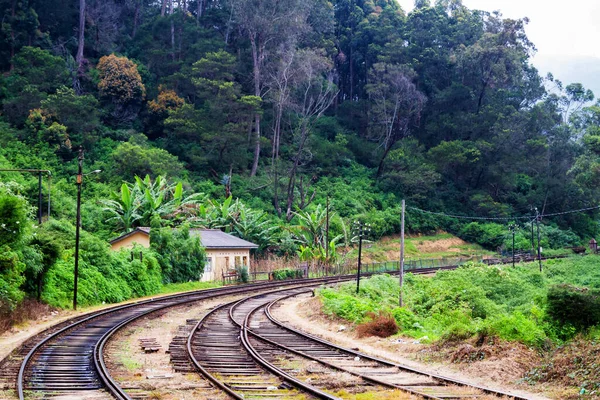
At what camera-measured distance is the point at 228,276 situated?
41312 millimetres

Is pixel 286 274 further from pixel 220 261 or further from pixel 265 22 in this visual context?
pixel 265 22

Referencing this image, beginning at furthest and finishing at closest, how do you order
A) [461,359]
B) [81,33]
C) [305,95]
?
[81,33] < [305,95] < [461,359]

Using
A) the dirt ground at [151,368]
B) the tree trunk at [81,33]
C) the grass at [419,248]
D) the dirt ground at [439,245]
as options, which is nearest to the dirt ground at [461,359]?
the dirt ground at [151,368]

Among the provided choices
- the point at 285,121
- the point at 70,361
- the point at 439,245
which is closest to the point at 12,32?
the point at 285,121

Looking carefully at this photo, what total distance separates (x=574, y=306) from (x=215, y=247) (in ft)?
92.6

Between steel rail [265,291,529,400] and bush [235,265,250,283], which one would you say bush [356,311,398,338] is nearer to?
steel rail [265,291,529,400]

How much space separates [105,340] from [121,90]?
159 feet

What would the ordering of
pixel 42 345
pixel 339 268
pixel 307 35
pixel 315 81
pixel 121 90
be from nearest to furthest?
pixel 42 345 < pixel 339 268 < pixel 121 90 < pixel 315 81 < pixel 307 35

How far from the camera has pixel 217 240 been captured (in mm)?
42312

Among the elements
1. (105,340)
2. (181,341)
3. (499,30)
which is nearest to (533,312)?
(181,341)

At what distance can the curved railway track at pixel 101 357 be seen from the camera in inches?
443

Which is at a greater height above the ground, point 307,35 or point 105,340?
point 307,35

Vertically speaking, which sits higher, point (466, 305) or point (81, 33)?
point (81, 33)

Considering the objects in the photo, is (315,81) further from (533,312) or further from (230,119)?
(533,312)
